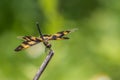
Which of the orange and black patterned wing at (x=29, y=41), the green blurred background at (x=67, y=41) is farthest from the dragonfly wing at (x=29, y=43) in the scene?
the green blurred background at (x=67, y=41)

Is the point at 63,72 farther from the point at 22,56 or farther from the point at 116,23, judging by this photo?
the point at 116,23

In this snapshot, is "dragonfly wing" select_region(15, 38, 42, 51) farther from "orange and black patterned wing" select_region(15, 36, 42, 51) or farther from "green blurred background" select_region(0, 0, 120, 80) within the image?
"green blurred background" select_region(0, 0, 120, 80)

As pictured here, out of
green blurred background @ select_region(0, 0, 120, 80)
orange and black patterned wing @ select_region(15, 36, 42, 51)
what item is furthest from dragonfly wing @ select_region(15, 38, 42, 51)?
green blurred background @ select_region(0, 0, 120, 80)

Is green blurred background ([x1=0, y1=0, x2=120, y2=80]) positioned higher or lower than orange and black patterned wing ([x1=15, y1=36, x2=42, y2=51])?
lower

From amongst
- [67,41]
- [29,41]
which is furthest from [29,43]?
[67,41]

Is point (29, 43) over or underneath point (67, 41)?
over

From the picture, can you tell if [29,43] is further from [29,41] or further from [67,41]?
[67,41]

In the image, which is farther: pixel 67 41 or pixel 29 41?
pixel 67 41

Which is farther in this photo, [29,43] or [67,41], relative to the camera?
[67,41]

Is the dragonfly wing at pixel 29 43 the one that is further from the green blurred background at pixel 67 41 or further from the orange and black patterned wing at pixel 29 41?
the green blurred background at pixel 67 41
